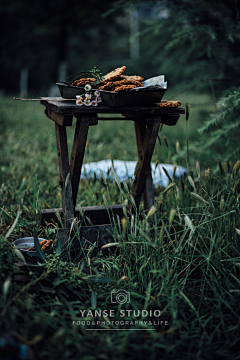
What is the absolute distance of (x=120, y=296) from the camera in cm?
167

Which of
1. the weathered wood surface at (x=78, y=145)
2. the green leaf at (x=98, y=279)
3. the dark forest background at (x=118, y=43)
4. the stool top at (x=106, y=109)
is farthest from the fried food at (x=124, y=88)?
the dark forest background at (x=118, y=43)

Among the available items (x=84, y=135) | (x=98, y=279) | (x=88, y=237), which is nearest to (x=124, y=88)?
(x=84, y=135)

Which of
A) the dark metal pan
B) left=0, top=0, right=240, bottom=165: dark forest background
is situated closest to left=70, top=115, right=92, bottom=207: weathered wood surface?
the dark metal pan

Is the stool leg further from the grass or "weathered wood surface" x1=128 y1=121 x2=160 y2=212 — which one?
"weathered wood surface" x1=128 y1=121 x2=160 y2=212

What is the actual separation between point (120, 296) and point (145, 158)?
102 centimetres

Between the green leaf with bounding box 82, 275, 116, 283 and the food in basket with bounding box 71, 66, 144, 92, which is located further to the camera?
the food in basket with bounding box 71, 66, 144, 92

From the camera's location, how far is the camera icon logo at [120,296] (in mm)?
1636

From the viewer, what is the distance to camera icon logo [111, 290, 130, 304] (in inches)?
64.4

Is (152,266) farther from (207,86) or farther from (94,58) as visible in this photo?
(94,58)

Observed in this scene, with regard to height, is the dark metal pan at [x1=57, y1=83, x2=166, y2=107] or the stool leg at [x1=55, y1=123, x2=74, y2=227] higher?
the dark metal pan at [x1=57, y1=83, x2=166, y2=107]

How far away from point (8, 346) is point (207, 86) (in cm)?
463

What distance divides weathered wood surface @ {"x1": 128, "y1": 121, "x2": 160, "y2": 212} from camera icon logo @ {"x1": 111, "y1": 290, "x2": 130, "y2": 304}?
0.72 m

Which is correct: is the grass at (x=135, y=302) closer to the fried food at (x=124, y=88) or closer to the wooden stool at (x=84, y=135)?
the wooden stool at (x=84, y=135)

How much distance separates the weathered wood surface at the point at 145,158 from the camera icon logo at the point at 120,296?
72 centimetres
